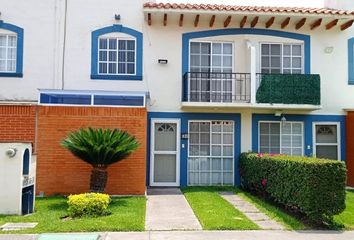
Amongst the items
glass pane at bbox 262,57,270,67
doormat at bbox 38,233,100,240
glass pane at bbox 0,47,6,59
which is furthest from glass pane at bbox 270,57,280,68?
doormat at bbox 38,233,100,240

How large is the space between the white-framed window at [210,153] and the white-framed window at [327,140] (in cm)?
327

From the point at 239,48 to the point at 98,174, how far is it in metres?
7.43

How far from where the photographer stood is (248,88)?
623 inches

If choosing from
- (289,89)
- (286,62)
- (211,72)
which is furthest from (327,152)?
(211,72)

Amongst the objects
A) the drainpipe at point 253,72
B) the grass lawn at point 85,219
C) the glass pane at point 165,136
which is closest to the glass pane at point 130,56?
the glass pane at point 165,136

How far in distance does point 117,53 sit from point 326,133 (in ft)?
27.5

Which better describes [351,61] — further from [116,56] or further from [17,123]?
[17,123]

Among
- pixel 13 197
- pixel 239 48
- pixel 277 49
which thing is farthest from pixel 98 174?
pixel 277 49

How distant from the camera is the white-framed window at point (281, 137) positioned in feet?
53.1

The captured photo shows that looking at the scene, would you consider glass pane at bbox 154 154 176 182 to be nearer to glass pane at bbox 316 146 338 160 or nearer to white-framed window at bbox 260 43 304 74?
white-framed window at bbox 260 43 304 74

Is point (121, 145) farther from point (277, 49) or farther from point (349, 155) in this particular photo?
point (349, 155)

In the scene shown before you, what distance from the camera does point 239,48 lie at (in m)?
16.2

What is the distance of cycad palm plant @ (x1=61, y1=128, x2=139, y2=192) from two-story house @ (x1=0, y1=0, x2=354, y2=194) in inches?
130

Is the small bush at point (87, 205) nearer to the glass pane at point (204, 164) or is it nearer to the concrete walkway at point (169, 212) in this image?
the concrete walkway at point (169, 212)
